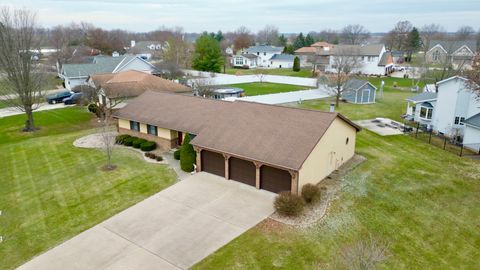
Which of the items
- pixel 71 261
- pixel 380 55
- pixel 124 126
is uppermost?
pixel 380 55

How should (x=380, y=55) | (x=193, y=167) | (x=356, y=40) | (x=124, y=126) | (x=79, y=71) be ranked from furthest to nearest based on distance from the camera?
(x=356, y=40)
(x=380, y=55)
(x=79, y=71)
(x=124, y=126)
(x=193, y=167)

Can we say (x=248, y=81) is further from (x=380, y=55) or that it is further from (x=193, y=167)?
(x=193, y=167)

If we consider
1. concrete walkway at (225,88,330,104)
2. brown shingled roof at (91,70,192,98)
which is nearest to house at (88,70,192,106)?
brown shingled roof at (91,70,192,98)

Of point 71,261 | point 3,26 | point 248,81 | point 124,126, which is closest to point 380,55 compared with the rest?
point 248,81

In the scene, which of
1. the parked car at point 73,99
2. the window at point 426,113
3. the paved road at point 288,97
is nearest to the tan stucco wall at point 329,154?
the window at point 426,113

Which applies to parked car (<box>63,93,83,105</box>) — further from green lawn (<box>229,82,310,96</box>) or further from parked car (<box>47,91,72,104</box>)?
green lawn (<box>229,82,310,96</box>)

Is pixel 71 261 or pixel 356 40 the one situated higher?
pixel 356 40

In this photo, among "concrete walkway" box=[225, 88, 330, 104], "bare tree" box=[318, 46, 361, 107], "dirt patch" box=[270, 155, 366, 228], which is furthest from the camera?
"bare tree" box=[318, 46, 361, 107]
